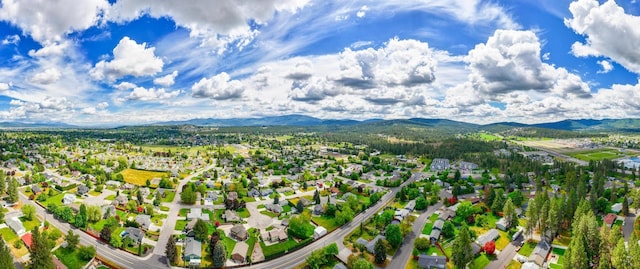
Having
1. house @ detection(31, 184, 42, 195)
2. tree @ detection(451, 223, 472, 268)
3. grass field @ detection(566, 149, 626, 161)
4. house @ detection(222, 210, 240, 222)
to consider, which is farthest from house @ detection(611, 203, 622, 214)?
house @ detection(31, 184, 42, 195)

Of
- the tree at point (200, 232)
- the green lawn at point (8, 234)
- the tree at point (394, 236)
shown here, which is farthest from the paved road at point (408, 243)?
the green lawn at point (8, 234)

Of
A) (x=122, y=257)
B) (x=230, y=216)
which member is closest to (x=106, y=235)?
(x=122, y=257)

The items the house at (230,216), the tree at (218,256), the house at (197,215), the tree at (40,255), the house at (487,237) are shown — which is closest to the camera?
the tree at (40,255)

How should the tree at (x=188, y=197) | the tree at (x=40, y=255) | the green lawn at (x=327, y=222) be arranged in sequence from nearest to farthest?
the tree at (x=40, y=255) < the green lawn at (x=327, y=222) < the tree at (x=188, y=197)

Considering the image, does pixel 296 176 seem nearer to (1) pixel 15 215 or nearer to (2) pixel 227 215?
(2) pixel 227 215

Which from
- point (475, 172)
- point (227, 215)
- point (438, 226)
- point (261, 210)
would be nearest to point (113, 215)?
point (227, 215)

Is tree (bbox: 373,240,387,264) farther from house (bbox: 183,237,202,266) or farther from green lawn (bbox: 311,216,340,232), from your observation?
house (bbox: 183,237,202,266)

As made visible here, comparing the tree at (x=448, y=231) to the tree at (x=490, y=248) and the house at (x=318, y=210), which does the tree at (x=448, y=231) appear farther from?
the house at (x=318, y=210)
